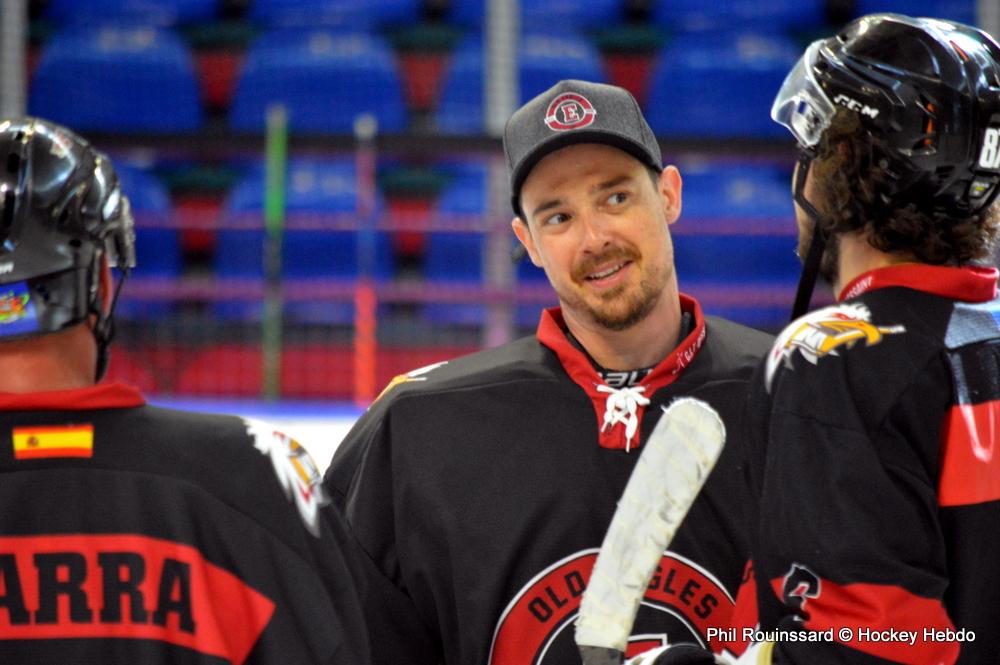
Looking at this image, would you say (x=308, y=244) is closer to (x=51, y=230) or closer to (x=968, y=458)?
(x=51, y=230)

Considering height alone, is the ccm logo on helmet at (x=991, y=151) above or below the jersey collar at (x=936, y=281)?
above

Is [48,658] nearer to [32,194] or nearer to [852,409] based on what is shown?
[32,194]

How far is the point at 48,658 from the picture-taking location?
4.10 feet

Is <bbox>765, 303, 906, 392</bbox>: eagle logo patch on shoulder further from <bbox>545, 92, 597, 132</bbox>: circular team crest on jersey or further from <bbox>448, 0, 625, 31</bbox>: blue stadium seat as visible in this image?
<bbox>448, 0, 625, 31</bbox>: blue stadium seat

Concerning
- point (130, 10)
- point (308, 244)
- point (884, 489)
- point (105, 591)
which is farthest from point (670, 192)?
point (130, 10)

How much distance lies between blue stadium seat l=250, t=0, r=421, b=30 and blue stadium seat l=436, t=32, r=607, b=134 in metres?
0.54

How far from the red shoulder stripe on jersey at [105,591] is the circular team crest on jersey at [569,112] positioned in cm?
87

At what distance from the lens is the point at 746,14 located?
303 inches

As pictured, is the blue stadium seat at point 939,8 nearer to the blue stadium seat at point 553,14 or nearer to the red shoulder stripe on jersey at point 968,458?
the blue stadium seat at point 553,14

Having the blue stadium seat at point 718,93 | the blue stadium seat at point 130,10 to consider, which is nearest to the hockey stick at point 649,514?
the blue stadium seat at point 718,93

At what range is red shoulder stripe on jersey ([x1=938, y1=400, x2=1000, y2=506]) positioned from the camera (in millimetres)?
1226

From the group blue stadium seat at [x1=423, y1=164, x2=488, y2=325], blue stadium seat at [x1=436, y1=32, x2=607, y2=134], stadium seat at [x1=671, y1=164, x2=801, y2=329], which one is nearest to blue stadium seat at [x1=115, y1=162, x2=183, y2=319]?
blue stadium seat at [x1=423, y1=164, x2=488, y2=325]

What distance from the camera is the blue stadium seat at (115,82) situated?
7277 mm

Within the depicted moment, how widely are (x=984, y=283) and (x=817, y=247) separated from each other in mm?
186
